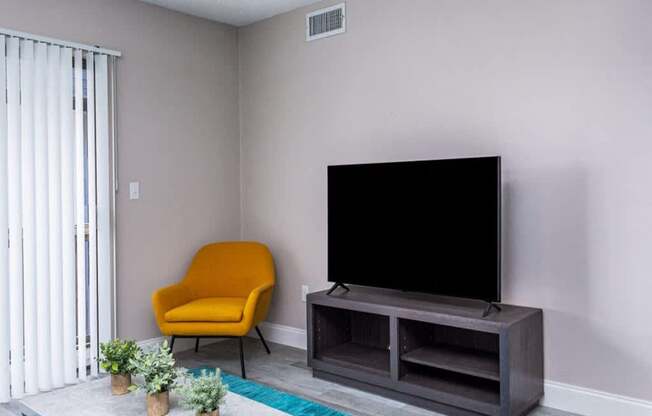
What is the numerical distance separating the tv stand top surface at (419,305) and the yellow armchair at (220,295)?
0.45 metres

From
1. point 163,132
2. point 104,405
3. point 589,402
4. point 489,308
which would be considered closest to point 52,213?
point 163,132

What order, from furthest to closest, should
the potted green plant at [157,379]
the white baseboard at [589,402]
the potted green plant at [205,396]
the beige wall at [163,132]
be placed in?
the beige wall at [163,132] < the white baseboard at [589,402] < the potted green plant at [157,379] < the potted green plant at [205,396]

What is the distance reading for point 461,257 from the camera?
9.75 ft

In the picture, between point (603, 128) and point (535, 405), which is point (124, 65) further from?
point (535, 405)

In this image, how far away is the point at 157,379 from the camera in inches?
83.7

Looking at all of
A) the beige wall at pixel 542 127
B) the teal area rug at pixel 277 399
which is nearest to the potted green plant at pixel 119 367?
the teal area rug at pixel 277 399

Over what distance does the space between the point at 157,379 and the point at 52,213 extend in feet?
5.85

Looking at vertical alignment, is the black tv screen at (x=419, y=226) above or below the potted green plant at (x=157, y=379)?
above

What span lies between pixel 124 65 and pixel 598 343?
342cm

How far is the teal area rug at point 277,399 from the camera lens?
2943 mm

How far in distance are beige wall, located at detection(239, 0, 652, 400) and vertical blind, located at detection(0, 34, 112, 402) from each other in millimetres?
1511

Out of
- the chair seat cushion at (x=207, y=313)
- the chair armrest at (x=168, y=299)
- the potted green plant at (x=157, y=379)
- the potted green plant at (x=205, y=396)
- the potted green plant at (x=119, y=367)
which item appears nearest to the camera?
the potted green plant at (x=205, y=396)

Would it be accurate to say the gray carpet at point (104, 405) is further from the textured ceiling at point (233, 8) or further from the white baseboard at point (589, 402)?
the textured ceiling at point (233, 8)

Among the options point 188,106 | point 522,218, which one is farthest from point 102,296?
point 522,218
